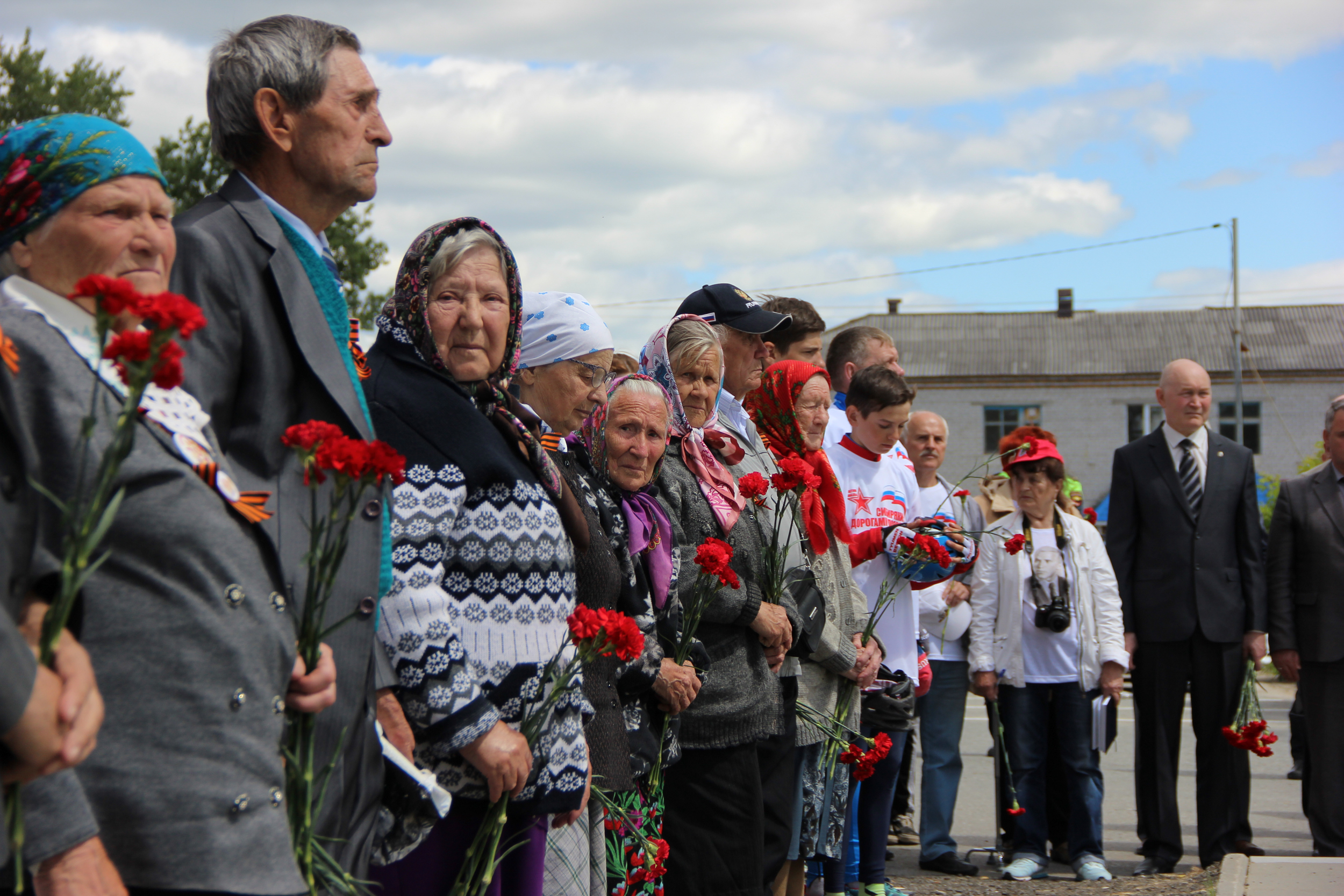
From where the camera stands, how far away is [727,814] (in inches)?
150

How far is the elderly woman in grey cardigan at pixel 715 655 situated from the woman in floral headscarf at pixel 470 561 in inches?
42.8

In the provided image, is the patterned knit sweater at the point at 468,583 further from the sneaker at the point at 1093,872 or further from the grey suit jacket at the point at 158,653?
the sneaker at the point at 1093,872

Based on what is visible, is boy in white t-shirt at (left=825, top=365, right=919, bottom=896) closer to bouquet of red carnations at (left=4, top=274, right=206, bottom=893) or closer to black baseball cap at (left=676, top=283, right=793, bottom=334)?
black baseball cap at (left=676, top=283, right=793, bottom=334)

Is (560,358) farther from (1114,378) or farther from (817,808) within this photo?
(1114,378)

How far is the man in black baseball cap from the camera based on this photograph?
13.8 feet

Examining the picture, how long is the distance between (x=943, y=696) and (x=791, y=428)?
2737mm

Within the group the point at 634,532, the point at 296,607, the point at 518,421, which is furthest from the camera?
the point at 634,532

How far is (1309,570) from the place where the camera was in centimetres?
693

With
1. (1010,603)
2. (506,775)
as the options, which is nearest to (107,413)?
(506,775)

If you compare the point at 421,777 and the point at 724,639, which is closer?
the point at 421,777

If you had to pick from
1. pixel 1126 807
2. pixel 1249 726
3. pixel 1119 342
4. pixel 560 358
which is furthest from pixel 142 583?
pixel 1119 342

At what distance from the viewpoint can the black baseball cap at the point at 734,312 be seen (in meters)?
4.89

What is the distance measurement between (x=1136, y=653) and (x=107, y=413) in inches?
255

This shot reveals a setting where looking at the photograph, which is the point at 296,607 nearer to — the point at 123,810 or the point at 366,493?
the point at 366,493
